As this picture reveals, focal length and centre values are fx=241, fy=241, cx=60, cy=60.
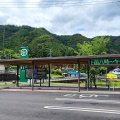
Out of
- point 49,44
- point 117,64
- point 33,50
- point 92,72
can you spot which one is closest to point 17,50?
point 33,50

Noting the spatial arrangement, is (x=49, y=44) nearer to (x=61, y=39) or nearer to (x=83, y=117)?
(x=61, y=39)

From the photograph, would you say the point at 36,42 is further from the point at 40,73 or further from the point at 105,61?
the point at 105,61

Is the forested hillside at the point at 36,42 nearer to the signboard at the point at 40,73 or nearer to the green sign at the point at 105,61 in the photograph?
the signboard at the point at 40,73

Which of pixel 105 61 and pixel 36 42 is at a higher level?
pixel 36 42

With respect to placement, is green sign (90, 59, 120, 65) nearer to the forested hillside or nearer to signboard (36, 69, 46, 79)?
signboard (36, 69, 46, 79)

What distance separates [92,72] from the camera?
31031mm

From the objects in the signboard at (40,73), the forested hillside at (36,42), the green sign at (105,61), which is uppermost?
the forested hillside at (36,42)

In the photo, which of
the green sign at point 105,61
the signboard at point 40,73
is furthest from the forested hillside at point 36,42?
the green sign at point 105,61

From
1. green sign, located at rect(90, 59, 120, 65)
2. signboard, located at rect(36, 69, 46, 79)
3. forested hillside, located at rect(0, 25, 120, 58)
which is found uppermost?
forested hillside, located at rect(0, 25, 120, 58)

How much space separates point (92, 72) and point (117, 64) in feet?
37.9

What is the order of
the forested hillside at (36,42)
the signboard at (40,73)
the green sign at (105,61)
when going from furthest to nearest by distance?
the forested hillside at (36,42)
the signboard at (40,73)
the green sign at (105,61)

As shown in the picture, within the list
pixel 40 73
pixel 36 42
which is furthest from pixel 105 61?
pixel 36 42

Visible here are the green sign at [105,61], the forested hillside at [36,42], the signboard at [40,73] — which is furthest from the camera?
the forested hillside at [36,42]

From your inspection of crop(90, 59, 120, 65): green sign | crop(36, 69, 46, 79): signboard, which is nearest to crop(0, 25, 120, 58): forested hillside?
crop(36, 69, 46, 79): signboard
